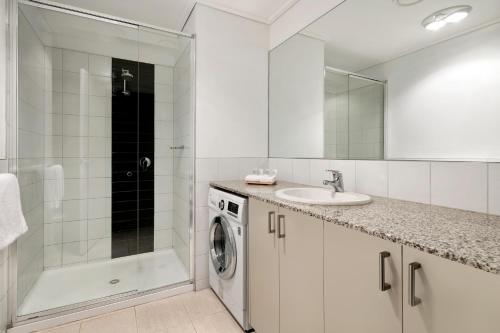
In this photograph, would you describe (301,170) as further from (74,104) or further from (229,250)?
(74,104)

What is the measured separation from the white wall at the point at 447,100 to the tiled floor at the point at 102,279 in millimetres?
2007

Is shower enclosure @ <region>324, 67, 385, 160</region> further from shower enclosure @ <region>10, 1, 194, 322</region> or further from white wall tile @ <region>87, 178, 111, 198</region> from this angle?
white wall tile @ <region>87, 178, 111, 198</region>

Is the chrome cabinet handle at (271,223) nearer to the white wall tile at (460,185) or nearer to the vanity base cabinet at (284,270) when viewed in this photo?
the vanity base cabinet at (284,270)


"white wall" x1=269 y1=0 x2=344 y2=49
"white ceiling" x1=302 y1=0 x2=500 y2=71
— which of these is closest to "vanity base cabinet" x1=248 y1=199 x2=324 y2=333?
"white ceiling" x1=302 y1=0 x2=500 y2=71

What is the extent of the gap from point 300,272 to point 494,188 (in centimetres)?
89

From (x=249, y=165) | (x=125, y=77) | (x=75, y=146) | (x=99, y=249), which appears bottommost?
(x=99, y=249)

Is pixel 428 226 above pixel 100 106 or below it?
below

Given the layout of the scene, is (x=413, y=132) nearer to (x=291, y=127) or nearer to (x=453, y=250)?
(x=453, y=250)

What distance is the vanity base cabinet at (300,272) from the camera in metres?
1.02

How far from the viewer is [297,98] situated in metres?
2.16

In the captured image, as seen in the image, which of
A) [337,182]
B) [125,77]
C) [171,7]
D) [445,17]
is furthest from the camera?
[125,77]

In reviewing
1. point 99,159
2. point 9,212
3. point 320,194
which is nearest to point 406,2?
point 320,194

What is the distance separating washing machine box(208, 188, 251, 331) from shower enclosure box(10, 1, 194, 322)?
283 millimetres

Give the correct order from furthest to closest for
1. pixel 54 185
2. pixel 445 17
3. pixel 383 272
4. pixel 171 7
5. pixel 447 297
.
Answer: pixel 171 7, pixel 54 185, pixel 445 17, pixel 383 272, pixel 447 297
